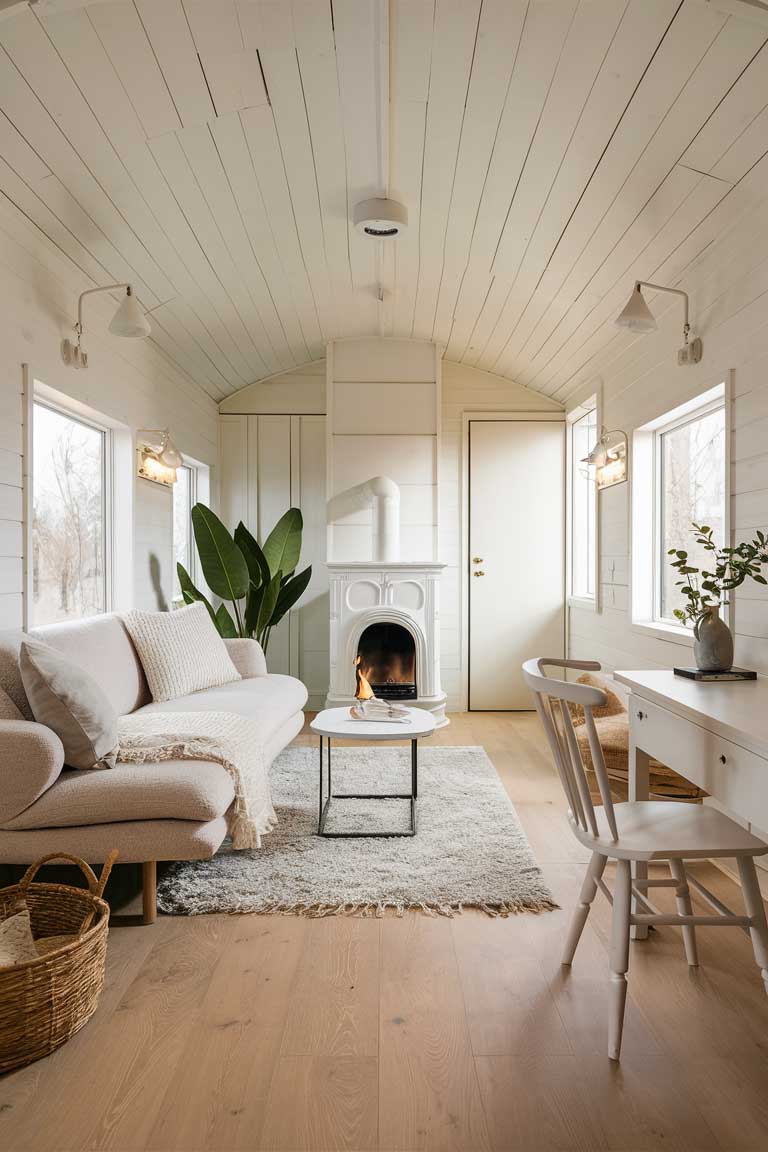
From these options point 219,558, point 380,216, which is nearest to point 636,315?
point 380,216

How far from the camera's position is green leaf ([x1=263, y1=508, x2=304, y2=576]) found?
19.0 feet

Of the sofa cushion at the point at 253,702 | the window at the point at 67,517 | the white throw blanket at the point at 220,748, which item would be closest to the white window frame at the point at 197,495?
the window at the point at 67,517

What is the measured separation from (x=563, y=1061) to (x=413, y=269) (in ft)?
13.1

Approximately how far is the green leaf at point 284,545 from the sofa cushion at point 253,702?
1408 mm

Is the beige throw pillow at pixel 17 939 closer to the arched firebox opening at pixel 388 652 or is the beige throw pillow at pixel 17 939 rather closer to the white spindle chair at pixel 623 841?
the white spindle chair at pixel 623 841

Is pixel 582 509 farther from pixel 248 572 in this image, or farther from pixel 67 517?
pixel 67 517

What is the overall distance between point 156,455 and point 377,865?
2.76 meters

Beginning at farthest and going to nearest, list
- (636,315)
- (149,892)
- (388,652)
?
(388,652) → (636,315) → (149,892)

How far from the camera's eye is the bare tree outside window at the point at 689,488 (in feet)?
11.7

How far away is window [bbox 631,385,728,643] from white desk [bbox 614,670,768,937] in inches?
46.8

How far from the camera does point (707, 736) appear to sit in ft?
6.45

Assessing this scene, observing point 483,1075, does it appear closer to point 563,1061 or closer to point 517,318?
point 563,1061

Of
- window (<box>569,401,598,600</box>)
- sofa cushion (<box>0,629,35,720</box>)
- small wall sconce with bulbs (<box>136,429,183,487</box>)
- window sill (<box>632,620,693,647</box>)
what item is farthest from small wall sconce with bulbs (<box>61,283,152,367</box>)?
window (<box>569,401,598,600</box>)

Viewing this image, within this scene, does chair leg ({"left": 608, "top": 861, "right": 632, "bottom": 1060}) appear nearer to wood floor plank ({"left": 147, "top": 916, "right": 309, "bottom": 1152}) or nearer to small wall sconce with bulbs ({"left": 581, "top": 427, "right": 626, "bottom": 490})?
wood floor plank ({"left": 147, "top": 916, "right": 309, "bottom": 1152})
